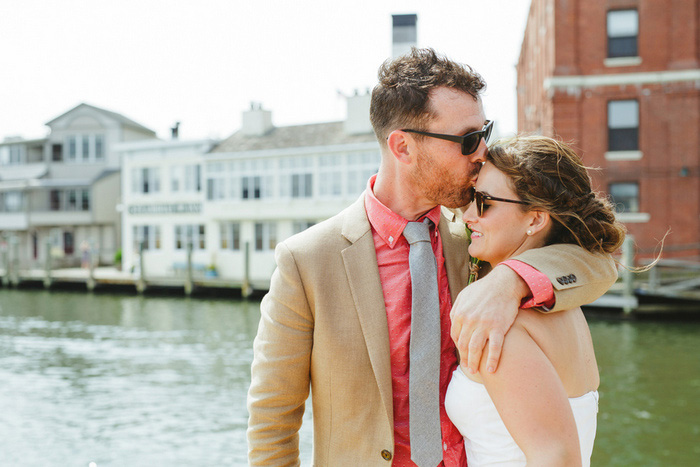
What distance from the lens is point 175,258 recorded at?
33969 mm

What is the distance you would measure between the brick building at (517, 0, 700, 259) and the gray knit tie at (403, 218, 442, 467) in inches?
831

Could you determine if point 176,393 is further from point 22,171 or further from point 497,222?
point 22,171

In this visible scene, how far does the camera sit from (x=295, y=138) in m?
31.3

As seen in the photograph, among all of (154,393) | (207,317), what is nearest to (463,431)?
(154,393)

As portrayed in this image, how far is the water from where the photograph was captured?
9.79m

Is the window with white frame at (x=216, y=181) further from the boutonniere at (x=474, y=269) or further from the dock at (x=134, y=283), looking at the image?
the boutonniere at (x=474, y=269)

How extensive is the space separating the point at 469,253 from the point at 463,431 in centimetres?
63

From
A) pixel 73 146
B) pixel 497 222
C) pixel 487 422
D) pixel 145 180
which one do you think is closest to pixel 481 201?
pixel 497 222

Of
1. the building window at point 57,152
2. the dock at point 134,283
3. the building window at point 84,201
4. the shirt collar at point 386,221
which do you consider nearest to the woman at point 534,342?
the shirt collar at point 386,221

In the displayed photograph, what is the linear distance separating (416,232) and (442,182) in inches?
8.0

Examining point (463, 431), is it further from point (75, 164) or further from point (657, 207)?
point (75, 164)

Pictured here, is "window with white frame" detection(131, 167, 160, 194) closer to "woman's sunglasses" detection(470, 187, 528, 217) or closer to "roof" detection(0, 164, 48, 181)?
"roof" detection(0, 164, 48, 181)

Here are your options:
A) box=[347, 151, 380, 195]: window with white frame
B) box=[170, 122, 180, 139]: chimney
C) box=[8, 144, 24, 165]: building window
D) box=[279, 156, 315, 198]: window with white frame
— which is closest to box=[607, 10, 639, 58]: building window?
box=[347, 151, 380, 195]: window with white frame

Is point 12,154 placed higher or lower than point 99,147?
lower
